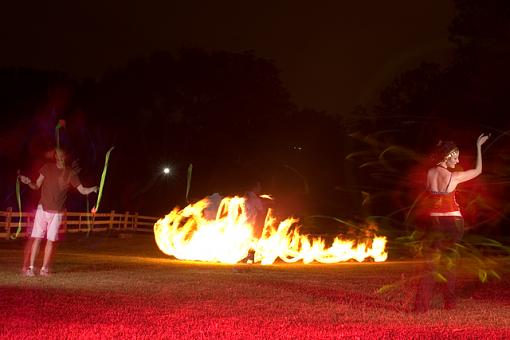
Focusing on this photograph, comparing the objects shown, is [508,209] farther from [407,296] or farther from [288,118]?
[288,118]

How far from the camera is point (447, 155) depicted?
10.7 m

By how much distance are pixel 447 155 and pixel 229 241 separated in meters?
9.54

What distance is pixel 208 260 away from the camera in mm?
20625

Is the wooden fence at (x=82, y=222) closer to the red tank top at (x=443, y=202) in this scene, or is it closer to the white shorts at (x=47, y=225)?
the white shorts at (x=47, y=225)

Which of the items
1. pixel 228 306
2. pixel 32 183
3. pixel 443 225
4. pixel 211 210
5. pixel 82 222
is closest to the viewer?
pixel 228 306

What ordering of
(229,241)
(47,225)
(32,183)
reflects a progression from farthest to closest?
(229,241) < (32,183) < (47,225)

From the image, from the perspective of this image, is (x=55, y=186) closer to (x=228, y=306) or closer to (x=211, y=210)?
(x=228, y=306)

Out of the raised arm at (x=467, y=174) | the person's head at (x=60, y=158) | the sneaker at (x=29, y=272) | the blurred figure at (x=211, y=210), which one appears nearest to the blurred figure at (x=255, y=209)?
the blurred figure at (x=211, y=210)

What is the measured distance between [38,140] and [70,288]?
39.2m

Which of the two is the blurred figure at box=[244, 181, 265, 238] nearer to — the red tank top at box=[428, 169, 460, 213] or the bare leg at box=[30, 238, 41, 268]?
the bare leg at box=[30, 238, 41, 268]

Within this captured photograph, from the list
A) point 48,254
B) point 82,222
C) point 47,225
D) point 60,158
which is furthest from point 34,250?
point 82,222

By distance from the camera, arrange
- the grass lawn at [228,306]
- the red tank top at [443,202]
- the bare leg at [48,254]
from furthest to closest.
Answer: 1. the bare leg at [48,254]
2. the red tank top at [443,202]
3. the grass lawn at [228,306]

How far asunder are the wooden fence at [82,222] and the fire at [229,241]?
9.92 metres

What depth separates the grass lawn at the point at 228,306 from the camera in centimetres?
802
